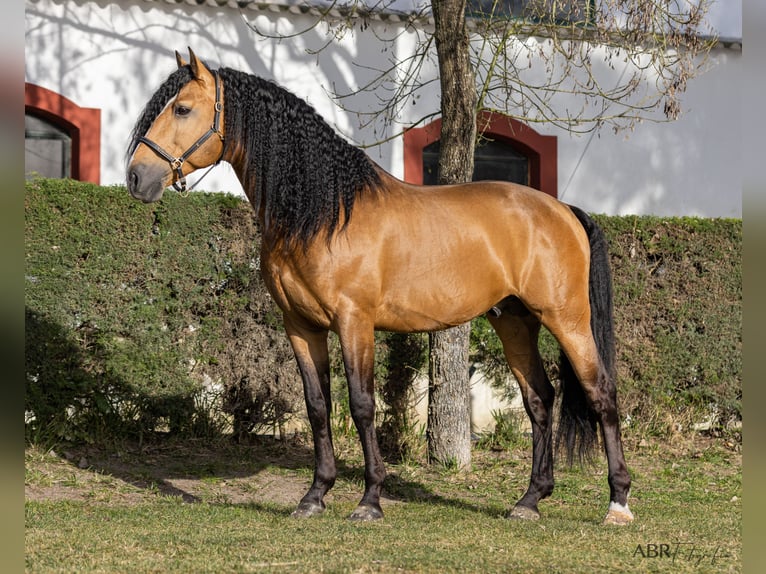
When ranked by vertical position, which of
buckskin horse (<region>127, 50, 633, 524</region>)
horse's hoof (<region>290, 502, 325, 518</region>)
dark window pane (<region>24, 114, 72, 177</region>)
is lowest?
horse's hoof (<region>290, 502, 325, 518</region>)

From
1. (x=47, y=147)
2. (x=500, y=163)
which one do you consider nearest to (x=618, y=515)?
(x=500, y=163)

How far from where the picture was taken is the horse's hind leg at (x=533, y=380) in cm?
572

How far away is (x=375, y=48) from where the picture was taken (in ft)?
33.2

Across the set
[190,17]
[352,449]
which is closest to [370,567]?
[352,449]

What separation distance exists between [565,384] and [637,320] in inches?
122

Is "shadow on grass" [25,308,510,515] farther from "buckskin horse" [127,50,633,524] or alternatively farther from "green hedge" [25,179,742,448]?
"buckskin horse" [127,50,633,524]

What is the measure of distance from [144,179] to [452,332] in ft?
10.7

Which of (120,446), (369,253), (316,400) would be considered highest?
(369,253)

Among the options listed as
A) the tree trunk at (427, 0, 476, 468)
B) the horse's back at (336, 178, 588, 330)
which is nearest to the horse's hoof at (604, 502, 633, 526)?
the horse's back at (336, 178, 588, 330)

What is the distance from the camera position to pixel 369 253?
5074 mm

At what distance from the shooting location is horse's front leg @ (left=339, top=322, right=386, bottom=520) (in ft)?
16.5

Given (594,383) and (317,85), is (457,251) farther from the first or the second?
(317,85)

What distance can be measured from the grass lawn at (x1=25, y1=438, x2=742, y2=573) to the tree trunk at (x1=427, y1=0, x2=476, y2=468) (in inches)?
11.3

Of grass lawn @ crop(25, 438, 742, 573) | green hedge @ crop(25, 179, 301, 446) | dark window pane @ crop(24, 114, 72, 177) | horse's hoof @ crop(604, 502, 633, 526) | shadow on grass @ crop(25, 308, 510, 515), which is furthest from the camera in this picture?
dark window pane @ crop(24, 114, 72, 177)
